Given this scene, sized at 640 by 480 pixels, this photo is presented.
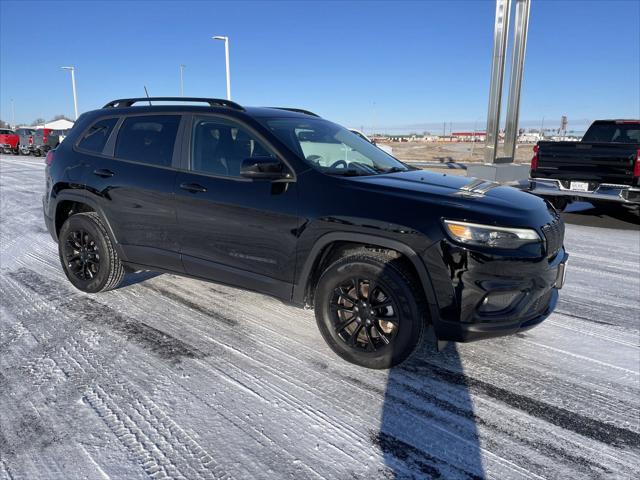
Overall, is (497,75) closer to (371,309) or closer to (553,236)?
(553,236)

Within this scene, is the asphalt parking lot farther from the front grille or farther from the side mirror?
the side mirror

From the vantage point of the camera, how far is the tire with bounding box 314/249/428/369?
292 cm

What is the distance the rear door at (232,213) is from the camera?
333 cm

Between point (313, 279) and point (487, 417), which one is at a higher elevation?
point (313, 279)

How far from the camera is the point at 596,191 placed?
8648 mm

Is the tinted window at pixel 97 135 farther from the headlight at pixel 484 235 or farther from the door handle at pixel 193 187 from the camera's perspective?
the headlight at pixel 484 235

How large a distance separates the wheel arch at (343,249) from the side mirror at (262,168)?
58 centimetres

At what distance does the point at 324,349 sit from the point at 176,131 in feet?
7.23

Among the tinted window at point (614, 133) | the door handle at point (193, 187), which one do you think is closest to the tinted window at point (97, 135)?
the door handle at point (193, 187)

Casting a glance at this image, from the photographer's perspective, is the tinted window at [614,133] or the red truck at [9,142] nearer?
the tinted window at [614,133]

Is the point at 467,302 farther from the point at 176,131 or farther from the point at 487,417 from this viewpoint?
the point at 176,131

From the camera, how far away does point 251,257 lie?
348 centimetres

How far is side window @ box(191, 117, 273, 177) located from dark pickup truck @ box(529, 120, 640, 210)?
7375 millimetres

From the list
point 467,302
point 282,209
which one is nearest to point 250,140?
point 282,209
